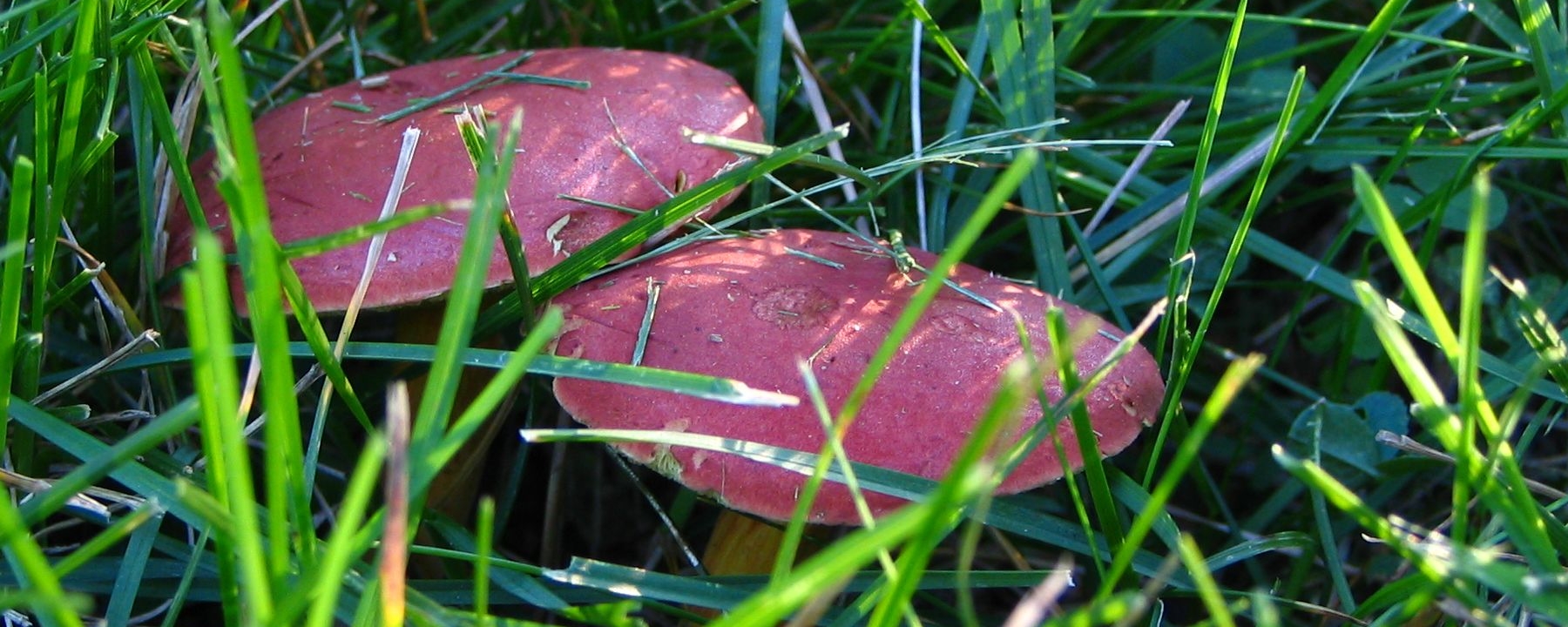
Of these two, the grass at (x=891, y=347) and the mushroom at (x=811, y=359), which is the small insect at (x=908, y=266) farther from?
the grass at (x=891, y=347)

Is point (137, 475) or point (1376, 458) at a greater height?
point (137, 475)

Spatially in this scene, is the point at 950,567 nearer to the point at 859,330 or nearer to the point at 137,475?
the point at 859,330

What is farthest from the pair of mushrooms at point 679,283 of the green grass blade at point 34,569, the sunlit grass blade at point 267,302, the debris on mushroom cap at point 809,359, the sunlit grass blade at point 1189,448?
the green grass blade at point 34,569

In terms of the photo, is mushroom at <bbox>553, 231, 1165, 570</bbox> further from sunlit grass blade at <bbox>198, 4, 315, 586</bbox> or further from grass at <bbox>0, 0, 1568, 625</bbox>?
sunlit grass blade at <bbox>198, 4, 315, 586</bbox>

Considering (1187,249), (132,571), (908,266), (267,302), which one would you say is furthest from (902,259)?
(132,571)

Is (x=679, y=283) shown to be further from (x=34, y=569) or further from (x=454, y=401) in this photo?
(x=34, y=569)

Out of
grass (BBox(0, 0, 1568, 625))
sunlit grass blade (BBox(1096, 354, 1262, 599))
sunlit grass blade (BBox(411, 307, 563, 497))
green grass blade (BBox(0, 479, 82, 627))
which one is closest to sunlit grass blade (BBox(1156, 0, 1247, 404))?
grass (BBox(0, 0, 1568, 625))

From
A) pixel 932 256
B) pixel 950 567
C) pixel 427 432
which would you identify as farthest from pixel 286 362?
pixel 950 567
